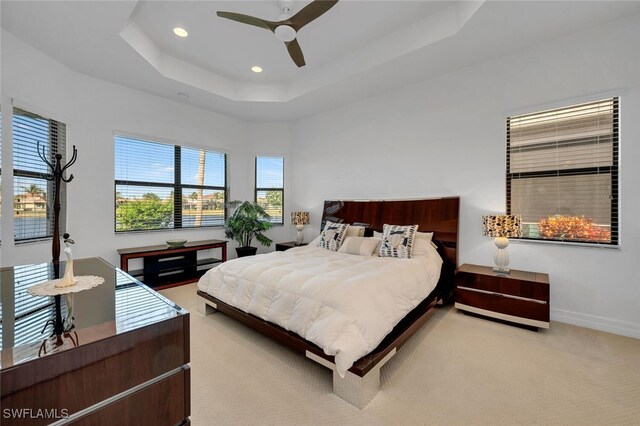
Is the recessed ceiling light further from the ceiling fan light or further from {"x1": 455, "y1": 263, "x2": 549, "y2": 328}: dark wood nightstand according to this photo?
{"x1": 455, "y1": 263, "x2": 549, "y2": 328}: dark wood nightstand

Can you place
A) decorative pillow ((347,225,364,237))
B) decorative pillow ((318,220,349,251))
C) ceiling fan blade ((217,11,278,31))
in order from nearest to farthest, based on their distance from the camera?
ceiling fan blade ((217,11,278,31)) → decorative pillow ((318,220,349,251)) → decorative pillow ((347,225,364,237))

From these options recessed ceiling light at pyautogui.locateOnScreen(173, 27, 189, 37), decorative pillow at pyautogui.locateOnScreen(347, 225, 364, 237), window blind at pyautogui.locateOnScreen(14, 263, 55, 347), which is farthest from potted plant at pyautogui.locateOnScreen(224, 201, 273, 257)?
window blind at pyautogui.locateOnScreen(14, 263, 55, 347)

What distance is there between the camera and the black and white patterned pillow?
11.3 ft

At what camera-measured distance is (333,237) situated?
418cm

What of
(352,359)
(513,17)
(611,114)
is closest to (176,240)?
(352,359)

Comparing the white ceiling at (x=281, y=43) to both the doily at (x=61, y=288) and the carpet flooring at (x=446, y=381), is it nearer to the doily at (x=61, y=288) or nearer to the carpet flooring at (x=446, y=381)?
the doily at (x=61, y=288)

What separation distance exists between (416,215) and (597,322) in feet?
7.30

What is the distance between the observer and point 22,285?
1429mm

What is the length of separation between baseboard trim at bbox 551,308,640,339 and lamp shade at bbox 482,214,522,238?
1.04 m

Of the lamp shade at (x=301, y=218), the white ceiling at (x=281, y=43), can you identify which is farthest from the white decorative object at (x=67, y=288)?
the lamp shade at (x=301, y=218)

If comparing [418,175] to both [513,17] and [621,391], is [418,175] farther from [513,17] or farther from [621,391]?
[621,391]

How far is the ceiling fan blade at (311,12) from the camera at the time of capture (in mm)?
2295

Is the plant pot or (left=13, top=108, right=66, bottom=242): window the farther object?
the plant pot

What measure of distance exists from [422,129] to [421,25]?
4.56 ft
